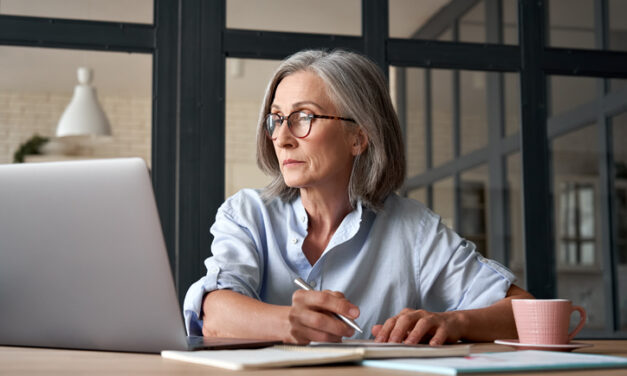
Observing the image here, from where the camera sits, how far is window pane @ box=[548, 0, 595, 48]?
3117mm

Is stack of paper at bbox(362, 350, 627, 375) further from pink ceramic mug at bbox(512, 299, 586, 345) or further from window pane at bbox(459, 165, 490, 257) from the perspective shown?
window pane at bbox(459, 165, 490, 257)

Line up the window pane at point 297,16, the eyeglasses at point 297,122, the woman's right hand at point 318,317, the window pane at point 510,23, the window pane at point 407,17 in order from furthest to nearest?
the window pane at point 510,23, the window pane at point 407,17, the window pane at point 297,16, the eyeglasses at point 297,122, the woman's right hand at point 318,317

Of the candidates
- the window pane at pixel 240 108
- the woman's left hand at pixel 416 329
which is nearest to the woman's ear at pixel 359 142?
the woman's left hand at pixel 416 329

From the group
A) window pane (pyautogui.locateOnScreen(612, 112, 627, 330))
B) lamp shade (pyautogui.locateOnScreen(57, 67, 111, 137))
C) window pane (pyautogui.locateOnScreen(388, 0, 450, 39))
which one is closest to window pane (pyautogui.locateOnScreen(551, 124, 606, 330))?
window pane (pyautogui.locateOnScreen(612, 112, 627, 330))

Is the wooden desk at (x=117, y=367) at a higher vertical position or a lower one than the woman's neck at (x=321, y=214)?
lower

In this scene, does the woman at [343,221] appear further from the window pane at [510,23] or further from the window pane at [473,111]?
the window pane at [510,23]

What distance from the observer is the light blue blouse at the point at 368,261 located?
1.72m

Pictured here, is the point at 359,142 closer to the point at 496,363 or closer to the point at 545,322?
the point at 545,322

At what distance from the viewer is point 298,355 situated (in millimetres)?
826

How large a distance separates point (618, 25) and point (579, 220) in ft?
3.03

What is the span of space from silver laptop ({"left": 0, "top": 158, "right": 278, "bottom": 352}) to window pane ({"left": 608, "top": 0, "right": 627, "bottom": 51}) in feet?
9.16

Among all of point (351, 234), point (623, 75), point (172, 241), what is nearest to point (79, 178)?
point (351, 234)

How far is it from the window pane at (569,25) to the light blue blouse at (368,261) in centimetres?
165

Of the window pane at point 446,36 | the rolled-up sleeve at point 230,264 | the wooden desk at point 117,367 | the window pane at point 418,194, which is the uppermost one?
the window pane at point 446,36
